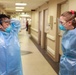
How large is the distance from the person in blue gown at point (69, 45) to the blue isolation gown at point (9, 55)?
0.65 metres

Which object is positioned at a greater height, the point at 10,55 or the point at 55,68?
the point at 10,55

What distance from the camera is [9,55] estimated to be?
2232 millimetres

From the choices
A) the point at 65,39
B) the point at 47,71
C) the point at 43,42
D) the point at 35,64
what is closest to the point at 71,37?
the point at 65,39

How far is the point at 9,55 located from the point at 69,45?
827 mm

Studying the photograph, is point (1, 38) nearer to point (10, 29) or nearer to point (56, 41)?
point (10, 29)

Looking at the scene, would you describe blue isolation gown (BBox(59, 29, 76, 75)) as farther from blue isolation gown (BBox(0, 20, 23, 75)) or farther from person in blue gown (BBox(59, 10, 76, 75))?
blue isolation gown (BBox(0, 20, 23, 75))

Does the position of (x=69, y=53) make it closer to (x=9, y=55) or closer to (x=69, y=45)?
(x=69, y=45)

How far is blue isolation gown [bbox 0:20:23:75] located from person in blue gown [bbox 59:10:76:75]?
652mm

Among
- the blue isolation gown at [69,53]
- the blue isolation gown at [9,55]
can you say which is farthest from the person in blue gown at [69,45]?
the blue isolation gown at [9,55]

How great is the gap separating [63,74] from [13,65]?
0.70 metres

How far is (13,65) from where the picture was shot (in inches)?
89.9

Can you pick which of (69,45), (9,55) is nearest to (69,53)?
(69,45)

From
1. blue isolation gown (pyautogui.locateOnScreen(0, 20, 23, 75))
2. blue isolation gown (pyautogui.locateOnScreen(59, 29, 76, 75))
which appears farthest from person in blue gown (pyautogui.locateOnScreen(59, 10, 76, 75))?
blue isolation gown (pyautogui.locateOnScreen(0, 20, 23, 75))

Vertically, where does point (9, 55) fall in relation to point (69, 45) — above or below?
below
